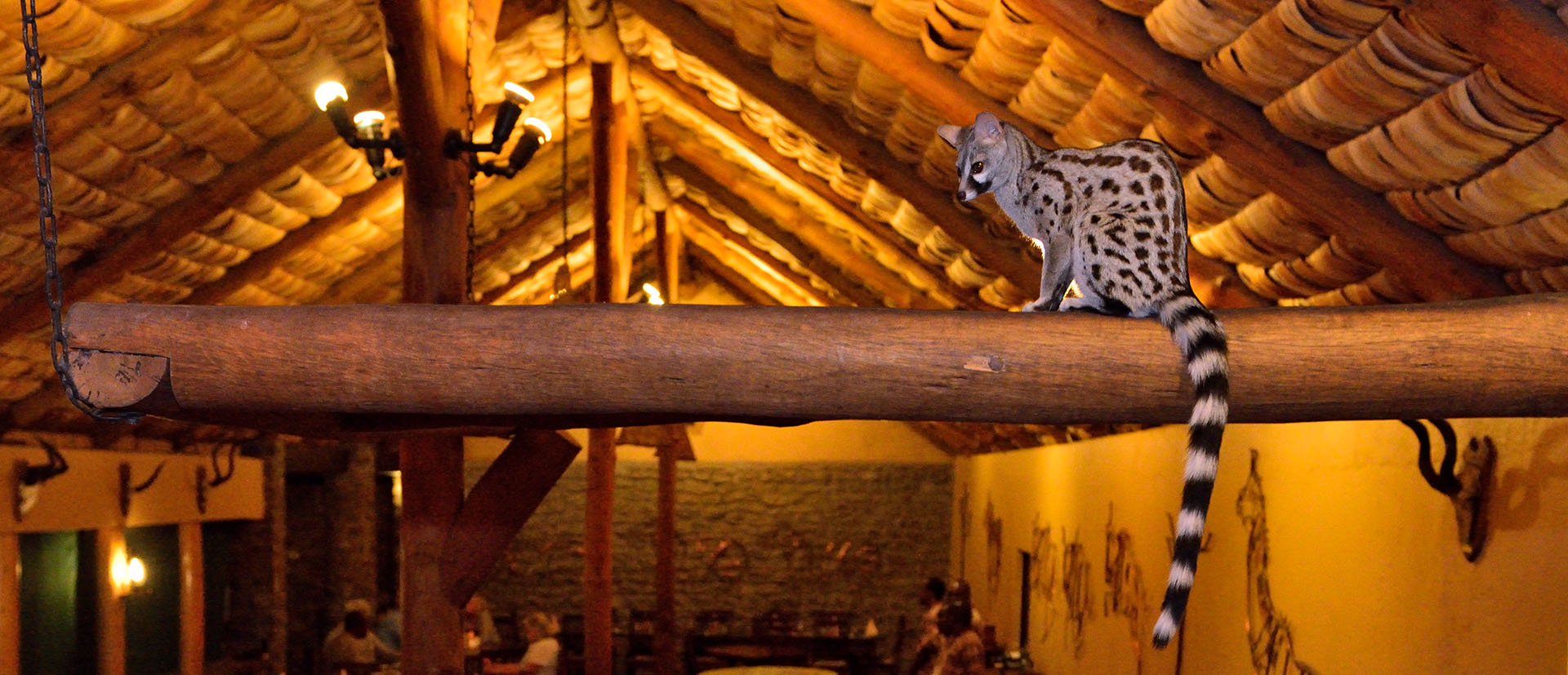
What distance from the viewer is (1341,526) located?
16.0 ft

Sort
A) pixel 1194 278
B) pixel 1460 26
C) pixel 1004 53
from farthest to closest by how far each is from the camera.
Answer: pixel 1194 278 < pixel 1004 53 < pixel 1460 26

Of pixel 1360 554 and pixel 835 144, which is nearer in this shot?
pixel 1360 554

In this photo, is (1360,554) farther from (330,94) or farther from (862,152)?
(330,94)

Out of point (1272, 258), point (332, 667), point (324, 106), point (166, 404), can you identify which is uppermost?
point (324, 106)

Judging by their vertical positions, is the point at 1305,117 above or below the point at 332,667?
above

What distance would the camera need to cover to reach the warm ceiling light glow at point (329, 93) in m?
5.36

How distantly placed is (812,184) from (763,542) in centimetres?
819

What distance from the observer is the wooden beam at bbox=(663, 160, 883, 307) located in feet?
35.3

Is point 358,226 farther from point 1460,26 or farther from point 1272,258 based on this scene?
point 1460,26

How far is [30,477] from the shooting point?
875 centimetres

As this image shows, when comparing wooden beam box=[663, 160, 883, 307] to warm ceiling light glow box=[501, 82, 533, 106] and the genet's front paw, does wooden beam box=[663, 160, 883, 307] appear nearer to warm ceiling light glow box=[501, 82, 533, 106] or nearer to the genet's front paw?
warm ceiling light glow box=[501, 82, 533, 106]

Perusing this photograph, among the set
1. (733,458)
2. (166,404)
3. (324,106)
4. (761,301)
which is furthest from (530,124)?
(733,458)

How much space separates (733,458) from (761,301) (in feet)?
6.53

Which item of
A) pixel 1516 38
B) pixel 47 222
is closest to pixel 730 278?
pixel 47 222
